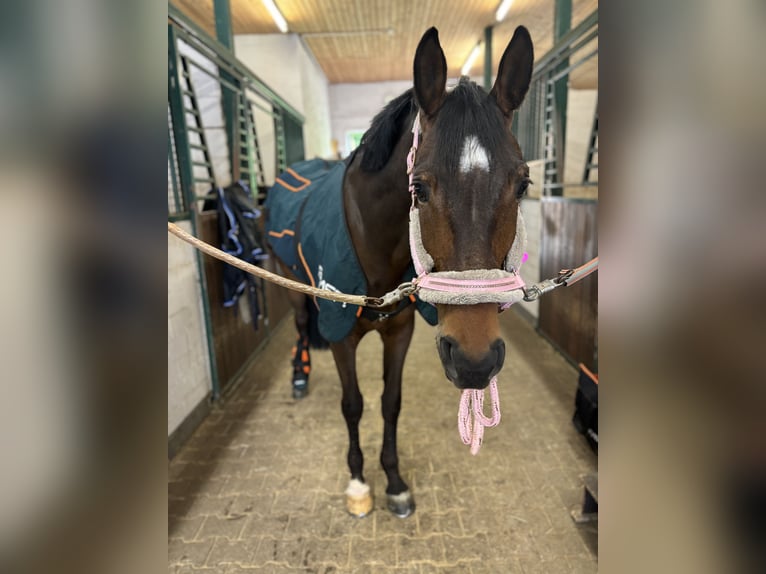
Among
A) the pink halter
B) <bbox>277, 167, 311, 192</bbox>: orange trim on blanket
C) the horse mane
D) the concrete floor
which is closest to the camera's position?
the pink halter

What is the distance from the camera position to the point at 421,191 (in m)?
1.06

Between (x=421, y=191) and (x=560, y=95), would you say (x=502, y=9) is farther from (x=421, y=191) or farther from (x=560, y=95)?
(x=421, y=191)

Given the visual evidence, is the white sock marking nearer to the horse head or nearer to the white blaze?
the horse head

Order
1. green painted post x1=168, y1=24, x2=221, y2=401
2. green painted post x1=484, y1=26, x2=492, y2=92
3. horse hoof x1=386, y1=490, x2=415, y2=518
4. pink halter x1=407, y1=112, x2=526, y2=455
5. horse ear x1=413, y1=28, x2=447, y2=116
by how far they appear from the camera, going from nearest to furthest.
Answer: pink halter x1=407, y1=112, x2=526, y2=455 < horse ear x1=413, y1=28, x2=447, y2=116 < horse hoof x1=386, y1=490, x2=415, y2=518 < green painted post x1=168, y1=24, x2=221, y2=401 < green painted post x1=484, y1=26, x2=492, y2=92

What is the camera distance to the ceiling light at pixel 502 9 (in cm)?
576

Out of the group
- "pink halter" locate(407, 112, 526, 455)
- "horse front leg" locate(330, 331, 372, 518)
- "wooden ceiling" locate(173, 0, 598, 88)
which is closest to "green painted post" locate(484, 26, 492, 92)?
"wooden ceiling" locate(173, 0, 598, 88)

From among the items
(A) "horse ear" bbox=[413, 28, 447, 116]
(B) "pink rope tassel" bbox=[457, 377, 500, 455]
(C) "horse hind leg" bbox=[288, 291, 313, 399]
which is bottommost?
A: (C) "horse hind leg" bbox=[288, 291, 313, 399]

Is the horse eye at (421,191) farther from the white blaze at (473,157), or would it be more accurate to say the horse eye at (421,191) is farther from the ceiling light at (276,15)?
the ceiling light at (276,15)

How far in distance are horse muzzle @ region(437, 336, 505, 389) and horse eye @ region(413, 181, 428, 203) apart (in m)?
0.37

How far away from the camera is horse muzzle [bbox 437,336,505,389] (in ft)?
3.22
